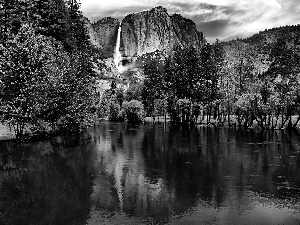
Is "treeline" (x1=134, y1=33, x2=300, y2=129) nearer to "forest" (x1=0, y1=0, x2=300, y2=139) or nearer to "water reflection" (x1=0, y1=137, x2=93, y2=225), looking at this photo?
"forest" (x1=0, y1=0, x2=300, y2=139)

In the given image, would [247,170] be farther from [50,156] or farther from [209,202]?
[50,156]

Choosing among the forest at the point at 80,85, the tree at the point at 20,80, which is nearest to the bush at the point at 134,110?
the forest at the point at 80,85

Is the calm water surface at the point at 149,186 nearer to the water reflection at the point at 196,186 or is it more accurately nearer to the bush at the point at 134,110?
the water reflection at the point at 196,186

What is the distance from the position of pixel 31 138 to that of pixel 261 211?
4602 cm

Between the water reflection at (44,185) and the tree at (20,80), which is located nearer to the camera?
the water reflection at (44,185)

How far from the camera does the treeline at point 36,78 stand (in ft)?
161

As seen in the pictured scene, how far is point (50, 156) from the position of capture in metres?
40.1

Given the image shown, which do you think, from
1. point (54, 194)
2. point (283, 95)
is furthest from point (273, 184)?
point (283, 95)

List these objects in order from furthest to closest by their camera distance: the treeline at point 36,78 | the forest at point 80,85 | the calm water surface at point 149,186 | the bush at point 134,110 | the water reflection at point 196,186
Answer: the bush at point 134,110 < the forest at point 80,85 < the treeline at point 36,78 < the water reflection at point 196,186 < the calm water surface at point 149,186

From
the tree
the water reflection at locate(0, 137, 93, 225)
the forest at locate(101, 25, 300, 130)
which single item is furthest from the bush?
the water reflection at locate(0, 137, 93, 225)

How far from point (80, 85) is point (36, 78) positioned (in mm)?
16450

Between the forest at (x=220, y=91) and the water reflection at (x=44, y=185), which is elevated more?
the forest at (x=220, y=91)

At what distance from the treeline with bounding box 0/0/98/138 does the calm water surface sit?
8.80m

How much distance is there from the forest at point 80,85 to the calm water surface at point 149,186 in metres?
11.8
